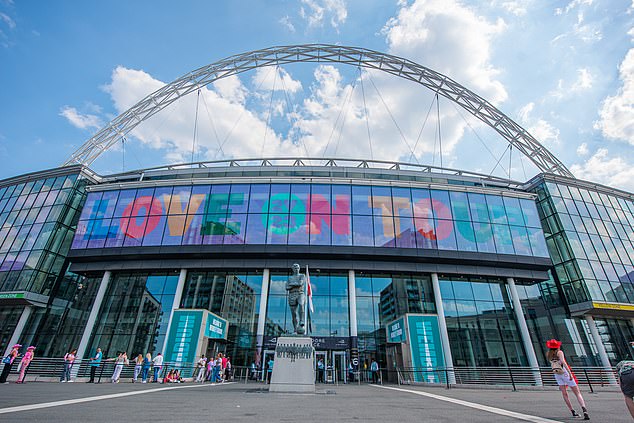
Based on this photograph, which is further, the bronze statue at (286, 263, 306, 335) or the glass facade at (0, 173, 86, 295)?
the glass facade at (0, 173, 86, 295)

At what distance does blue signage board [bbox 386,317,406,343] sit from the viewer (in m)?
24.2

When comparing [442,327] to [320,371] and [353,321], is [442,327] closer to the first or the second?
[353,321]

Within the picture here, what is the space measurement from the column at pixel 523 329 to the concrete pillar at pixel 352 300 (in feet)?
48.3

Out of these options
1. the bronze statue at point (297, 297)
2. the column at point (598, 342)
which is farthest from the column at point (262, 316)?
the column at point (598, 342)

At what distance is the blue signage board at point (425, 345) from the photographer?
22.8 metres

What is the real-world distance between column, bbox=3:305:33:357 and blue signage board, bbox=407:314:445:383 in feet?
116

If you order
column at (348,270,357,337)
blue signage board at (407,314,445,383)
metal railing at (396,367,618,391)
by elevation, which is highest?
column at (348,270,357,337)

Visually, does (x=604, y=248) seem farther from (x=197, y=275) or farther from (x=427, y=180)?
(x=197, y=275)

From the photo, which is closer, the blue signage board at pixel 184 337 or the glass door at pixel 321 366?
the blue signage board at pixel 184 337

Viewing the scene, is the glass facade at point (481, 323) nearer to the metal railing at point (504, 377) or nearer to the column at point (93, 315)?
the metal railing at point (504, 377)

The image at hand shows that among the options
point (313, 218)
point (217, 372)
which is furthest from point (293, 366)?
point (313, 218)

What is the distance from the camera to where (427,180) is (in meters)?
36.2

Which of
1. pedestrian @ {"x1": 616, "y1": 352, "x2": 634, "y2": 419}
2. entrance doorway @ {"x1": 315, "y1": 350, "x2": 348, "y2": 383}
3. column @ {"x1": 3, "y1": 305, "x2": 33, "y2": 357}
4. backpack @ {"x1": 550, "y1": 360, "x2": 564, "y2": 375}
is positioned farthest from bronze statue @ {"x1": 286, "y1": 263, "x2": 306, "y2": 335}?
column @ {"x1": 3, "y1": 305, "x2": 33, "y2": 357}

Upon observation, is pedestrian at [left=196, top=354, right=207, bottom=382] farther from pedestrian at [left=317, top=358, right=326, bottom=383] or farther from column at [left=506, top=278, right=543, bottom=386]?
column at [left=506, top=278, right=543, bottom=386]
